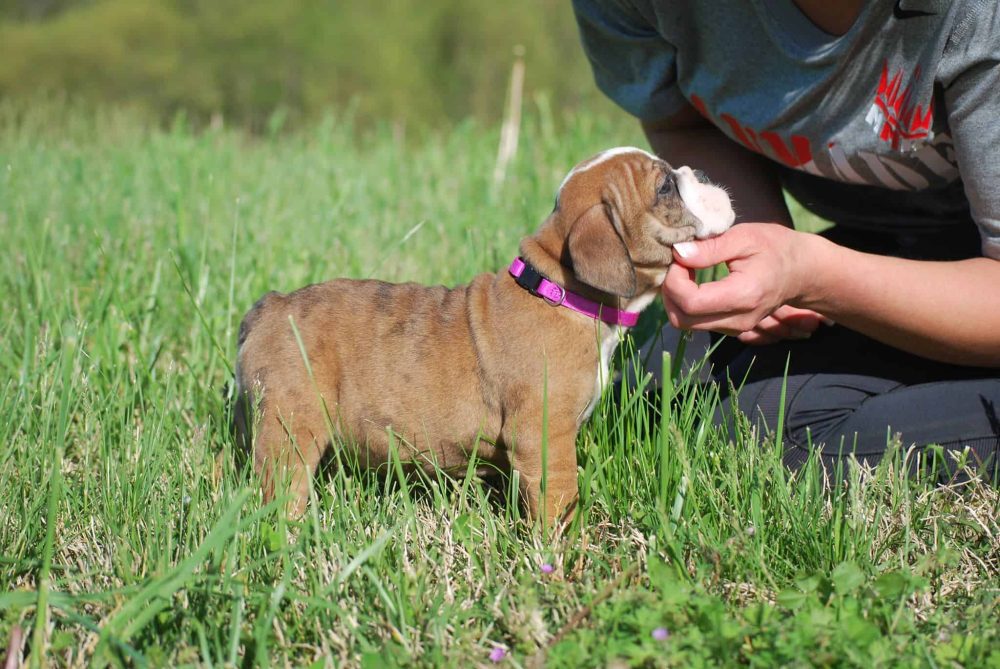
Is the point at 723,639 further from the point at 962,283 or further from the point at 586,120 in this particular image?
the point at 586,120

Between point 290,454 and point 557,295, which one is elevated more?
point 557,295

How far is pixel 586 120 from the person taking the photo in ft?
23.6

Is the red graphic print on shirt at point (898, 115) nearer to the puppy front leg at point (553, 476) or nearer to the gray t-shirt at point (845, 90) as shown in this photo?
the gray t-shirt at point (845, 90)

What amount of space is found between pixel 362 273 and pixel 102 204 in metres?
2.11

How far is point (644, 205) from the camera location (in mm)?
2857

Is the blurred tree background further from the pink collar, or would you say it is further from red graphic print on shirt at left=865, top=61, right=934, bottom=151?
the pink collar

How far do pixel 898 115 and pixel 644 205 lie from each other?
33.0 inches

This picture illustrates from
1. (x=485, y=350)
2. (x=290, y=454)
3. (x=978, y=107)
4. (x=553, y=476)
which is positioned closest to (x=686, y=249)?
(x=485, y=350)

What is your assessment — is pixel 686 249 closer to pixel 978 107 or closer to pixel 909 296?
pixel 909 296

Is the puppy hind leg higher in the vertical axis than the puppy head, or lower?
lower

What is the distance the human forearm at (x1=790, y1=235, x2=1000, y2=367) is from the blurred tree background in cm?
1953

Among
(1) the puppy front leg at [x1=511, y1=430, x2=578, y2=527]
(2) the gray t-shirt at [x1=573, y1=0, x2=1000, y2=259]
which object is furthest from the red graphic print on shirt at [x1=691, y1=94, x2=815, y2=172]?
(1) the puppy front leg at [x1=511, y1=430, x2=578, y2=527]

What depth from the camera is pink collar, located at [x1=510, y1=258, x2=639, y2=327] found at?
2754 mm

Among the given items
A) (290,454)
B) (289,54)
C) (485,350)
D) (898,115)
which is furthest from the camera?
(289,54)
